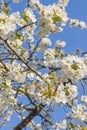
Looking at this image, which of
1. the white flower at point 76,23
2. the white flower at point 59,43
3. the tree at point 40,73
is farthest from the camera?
the white flower at point 76,23

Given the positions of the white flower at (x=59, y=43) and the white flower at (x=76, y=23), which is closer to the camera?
the white flower at (x=59, y=43)

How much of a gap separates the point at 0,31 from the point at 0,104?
9.30 feet

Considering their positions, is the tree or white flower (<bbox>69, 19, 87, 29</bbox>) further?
white flower (<bbox>69, 19, 87, 29</bbox>)

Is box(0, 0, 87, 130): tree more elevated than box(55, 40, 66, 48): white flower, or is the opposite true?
box(55, 40, 66, 48): white flower

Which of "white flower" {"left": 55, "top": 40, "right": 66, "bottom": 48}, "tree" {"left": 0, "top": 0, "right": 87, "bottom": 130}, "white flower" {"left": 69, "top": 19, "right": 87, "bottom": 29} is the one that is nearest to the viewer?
"tree" {"left": 0, "top": 0, "right": 87, "bottom": 130}

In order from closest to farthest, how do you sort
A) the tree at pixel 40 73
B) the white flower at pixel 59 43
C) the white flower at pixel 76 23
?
the tree at pixel 40 73 < the white flower at pixel 59 43 < the white flower at pixel 76 23

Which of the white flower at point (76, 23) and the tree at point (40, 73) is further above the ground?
the white flower at point (76, 23)

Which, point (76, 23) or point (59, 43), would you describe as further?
point (76, 23)

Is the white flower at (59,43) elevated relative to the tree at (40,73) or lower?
elevated

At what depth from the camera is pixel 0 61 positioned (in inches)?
282

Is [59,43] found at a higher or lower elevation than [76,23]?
lower

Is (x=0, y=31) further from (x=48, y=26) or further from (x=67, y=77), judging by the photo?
(x=67, y=77)

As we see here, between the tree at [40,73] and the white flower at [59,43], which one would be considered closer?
the tree at [40,73]

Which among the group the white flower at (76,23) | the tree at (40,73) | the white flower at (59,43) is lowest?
the tree at (40,73)
